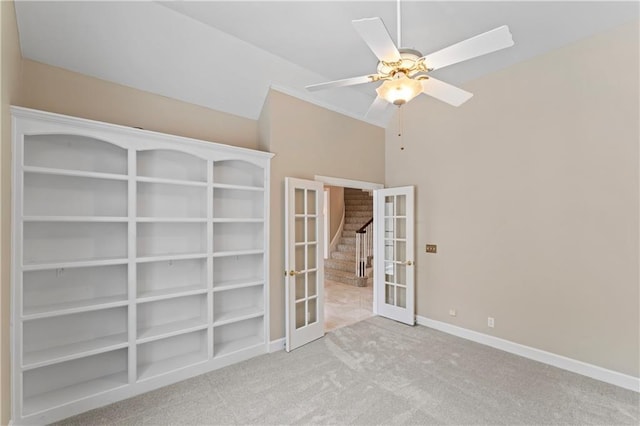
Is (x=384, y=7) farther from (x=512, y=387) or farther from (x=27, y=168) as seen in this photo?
(x=512, y=387)

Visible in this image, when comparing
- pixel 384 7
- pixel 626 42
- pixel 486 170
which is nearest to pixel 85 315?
pixel 384 7

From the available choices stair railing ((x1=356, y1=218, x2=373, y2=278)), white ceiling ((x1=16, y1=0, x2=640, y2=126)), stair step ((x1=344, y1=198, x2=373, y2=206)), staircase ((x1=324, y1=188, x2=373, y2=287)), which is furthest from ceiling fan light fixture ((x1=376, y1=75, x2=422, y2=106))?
stair step ((x1=344, y1=198, x2=373, y2=206))

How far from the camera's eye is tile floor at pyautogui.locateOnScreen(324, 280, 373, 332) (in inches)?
181

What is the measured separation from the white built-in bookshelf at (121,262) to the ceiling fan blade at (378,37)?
1.99 m

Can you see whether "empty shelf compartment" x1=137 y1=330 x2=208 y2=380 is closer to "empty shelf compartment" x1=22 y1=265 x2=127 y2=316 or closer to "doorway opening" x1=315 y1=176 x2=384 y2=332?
"empty shelf compartment" x1=22 y1=265 x2=127 y2=316

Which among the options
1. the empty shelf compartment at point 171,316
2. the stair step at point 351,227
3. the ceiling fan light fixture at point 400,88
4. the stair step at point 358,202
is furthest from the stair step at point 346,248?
the ceiling fan light fixture at point 400,88

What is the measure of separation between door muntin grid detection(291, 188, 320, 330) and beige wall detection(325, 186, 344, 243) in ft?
16.7

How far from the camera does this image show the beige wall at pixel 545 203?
275cm

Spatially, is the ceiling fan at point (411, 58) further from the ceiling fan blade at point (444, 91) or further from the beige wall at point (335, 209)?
the beige wall at point (335, 209)

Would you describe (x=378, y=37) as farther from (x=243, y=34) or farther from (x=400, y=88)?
(x=243, y=34)

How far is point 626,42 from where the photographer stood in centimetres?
273

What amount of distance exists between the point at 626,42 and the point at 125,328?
18.2 ft

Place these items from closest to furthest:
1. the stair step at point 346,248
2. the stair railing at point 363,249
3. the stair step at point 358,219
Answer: the stair railing at point 363,249
the stair step at point 346,248
the stair step at point 358,219


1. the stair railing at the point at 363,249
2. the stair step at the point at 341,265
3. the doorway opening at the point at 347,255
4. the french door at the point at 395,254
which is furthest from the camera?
the stair step at the point at 341,265
